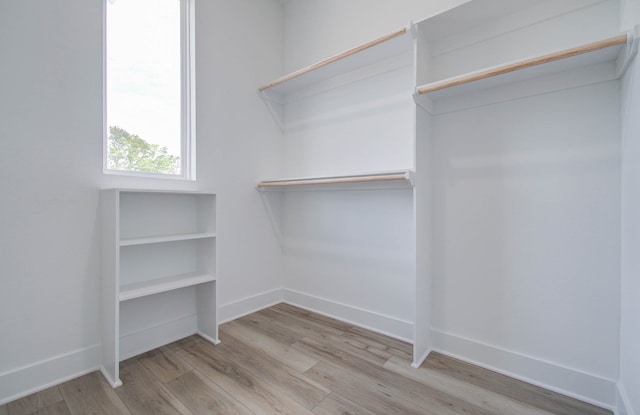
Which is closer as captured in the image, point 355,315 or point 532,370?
point 532,370

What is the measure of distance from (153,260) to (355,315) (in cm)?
155

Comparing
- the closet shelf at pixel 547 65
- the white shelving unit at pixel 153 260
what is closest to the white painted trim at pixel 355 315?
the white shelving unit at pixel 153 260

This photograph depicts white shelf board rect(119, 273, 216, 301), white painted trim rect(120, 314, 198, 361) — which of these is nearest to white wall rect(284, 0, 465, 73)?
white shelf board rect(119, 273, 216, 301)

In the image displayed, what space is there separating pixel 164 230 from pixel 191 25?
1.56 m

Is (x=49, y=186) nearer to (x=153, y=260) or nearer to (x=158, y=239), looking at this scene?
(x=158, y=239)

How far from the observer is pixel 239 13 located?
2.49 meters

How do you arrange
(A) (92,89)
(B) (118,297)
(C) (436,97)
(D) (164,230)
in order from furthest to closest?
1. (D) (164,230)
2. (C) (436,97)
3. (A) (92,89)
4. (B) (118,297)

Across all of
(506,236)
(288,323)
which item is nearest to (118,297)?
(288,323)

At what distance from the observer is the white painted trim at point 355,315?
2068 millimetres

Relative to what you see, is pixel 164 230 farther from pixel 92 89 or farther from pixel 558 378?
pixel 558 378

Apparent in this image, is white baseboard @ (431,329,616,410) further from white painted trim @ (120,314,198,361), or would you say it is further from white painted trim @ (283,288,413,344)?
white painted trim @ (120,314,198,361)

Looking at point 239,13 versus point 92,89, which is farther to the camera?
point 239,13

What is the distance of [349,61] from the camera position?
215 cm

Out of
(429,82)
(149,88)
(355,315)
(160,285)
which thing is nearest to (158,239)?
(160,285)
